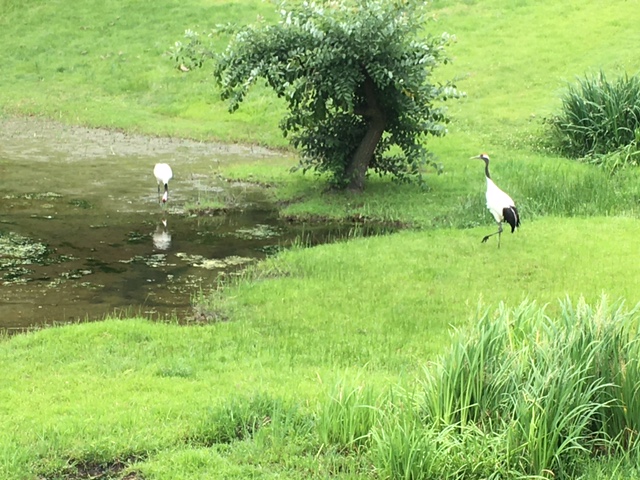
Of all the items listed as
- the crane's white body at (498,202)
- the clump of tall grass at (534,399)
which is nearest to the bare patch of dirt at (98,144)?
the crane's white body at (498,202)

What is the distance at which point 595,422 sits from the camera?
19.4ft

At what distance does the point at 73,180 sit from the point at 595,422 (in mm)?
14613

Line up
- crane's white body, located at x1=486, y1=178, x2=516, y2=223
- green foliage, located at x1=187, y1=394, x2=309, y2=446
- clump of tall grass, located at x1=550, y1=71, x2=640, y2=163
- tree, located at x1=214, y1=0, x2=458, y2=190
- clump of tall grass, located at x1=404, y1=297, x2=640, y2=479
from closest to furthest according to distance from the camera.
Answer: clump of tall grass, located at x1=404, y1=297, x2=640, y2=479 < green foliage, located at x1=187, y1=394, x2=309, y2=446 < crane's white body, located at x1=486, y1=178, x2=516, y2=223 < tree, located at x1=214, y1=0, x2=458, y2=190 < clump of tall grass, located at x1=550, y1=71, x2=640, y2=163

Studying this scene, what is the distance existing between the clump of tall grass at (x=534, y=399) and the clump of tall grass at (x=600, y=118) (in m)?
13.0

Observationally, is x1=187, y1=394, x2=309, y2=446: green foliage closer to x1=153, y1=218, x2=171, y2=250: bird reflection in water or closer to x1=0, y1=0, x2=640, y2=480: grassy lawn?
x1=0, y1=0, x2=640, y2=480: grassy lawn

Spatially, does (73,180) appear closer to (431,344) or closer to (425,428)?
(431,344)

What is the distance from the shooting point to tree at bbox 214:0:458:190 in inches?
598

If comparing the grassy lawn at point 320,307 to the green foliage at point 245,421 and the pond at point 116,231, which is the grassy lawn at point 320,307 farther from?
the pond at point 116,231

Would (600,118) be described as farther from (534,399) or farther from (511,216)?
(534,399)

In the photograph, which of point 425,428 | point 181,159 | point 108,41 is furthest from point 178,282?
point 108,41

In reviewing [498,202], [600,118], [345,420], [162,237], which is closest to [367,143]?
[162,237]

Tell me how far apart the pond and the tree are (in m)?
1.94

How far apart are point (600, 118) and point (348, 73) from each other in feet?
22.1

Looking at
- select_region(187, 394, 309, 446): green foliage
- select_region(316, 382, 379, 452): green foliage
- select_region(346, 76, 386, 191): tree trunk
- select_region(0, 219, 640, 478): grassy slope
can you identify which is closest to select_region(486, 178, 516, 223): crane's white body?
select_region(0, 219, 640, 478): grassy slope
